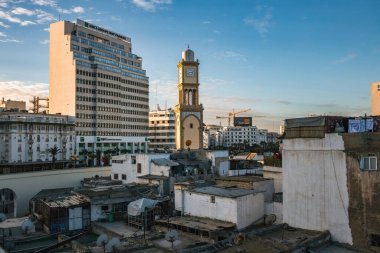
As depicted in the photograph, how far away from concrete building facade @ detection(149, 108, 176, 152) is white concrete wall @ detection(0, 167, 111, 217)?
81390 mm

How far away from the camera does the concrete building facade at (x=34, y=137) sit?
247 ft

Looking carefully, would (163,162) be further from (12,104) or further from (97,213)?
(12,104)

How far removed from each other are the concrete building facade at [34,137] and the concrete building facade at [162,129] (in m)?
51.1

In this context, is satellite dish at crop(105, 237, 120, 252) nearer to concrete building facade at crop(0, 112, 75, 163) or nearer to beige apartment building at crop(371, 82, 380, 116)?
beige apartment building at crop(371, 82, 380, 116)

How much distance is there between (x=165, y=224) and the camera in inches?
1114

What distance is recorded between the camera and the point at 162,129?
13938 centimetres

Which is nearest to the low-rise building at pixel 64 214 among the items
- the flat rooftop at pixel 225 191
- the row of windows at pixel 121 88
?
the flat rooftop at pixel 225 191

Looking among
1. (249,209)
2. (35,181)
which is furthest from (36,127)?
(249,209)

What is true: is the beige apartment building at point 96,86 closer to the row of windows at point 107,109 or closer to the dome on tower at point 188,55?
the row of windows at point 107,109

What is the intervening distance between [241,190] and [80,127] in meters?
69.9

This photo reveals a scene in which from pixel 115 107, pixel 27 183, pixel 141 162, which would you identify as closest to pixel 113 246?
pixel 141 162

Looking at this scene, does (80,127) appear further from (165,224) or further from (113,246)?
(113,246)

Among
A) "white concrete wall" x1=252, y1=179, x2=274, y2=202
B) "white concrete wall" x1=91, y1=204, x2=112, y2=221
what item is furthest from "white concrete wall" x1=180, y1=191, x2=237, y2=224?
"white concrete wall" x1=91, y1=204, x2=112, y2=221

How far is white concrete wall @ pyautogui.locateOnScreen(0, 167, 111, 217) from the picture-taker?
1768 inches
